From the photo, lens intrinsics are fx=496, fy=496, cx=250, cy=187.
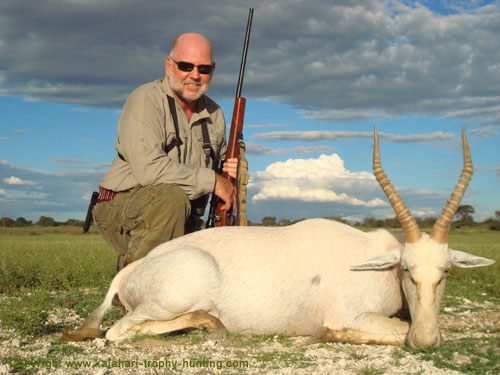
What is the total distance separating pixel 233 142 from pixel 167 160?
146cm

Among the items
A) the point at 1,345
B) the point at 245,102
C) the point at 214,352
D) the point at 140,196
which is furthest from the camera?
the point at 245,102

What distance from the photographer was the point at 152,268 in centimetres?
529

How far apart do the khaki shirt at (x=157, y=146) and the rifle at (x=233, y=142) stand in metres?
0.32

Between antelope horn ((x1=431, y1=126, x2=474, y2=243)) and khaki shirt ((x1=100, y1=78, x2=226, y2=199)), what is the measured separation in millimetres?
3068

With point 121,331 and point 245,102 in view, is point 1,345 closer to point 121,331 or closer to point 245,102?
point 121,331

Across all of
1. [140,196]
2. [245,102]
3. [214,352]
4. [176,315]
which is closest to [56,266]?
[140,196]

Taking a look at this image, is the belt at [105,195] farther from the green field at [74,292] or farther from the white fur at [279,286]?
the white fur at [279,286]

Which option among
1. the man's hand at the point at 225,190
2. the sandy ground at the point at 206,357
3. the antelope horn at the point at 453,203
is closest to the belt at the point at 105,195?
the man's hand at the point at 225,190

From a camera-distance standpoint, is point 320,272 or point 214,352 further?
point 320,272

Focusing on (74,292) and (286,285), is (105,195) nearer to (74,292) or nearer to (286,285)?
(74,292)

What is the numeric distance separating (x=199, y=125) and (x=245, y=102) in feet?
3.39

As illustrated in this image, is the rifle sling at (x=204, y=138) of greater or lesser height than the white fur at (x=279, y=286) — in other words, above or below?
above

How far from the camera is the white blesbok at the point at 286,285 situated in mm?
4977

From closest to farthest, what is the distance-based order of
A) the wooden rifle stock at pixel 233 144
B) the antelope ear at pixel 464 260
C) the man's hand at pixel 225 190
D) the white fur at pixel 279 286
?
the antelope ear at pixel 464 260 < the white fur at pixel 279 286 < the man's hand at pixel 225 190 < the wooden rifle stock at pixel 233 144
